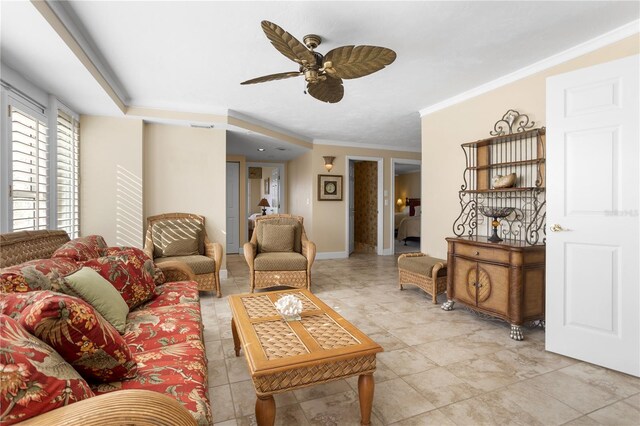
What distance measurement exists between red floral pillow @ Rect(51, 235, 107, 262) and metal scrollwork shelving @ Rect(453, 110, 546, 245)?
3.43 meters

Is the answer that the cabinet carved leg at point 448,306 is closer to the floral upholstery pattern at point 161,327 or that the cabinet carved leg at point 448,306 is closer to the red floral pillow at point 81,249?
the floral upholstery pattern at point 161,327

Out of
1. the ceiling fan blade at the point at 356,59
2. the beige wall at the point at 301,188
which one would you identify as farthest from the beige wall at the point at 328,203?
the ceiling fan blade at the point at 356,59

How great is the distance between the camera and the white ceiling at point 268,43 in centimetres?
208

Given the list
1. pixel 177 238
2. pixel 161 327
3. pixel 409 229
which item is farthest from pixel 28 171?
pixel 409 229

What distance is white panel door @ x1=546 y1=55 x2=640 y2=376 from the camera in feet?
6.66

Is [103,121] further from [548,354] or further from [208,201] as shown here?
[548,354]

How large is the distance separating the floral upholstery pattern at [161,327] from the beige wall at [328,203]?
4416 millimetres

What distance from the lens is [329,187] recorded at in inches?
253

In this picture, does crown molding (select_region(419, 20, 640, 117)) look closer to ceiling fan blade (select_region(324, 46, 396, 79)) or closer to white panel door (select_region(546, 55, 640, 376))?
white panel door (select_region(546, 55, 640, 376))

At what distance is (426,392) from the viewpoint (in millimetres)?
1840

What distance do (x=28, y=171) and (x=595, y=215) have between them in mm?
4440

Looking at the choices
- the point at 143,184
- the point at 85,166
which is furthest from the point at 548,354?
the point at 85,166

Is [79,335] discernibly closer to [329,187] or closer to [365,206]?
[329,187]

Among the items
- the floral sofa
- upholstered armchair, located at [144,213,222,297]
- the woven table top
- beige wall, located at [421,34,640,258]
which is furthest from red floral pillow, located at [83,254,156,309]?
beige wall, located at [421,34,640,258]
